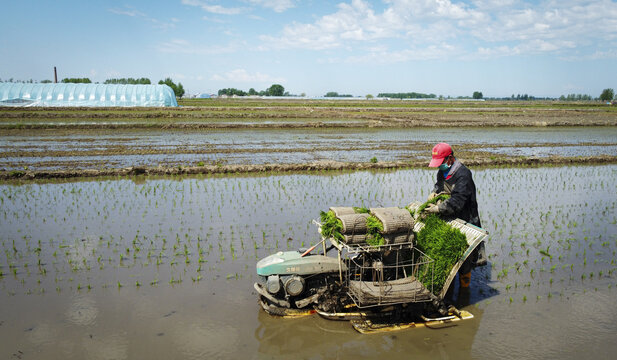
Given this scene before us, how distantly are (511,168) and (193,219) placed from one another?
1007 cm

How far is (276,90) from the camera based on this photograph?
123m

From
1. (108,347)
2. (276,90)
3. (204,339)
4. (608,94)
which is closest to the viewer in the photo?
(108,347)

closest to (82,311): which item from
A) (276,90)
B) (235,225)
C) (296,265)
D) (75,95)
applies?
(296,265)

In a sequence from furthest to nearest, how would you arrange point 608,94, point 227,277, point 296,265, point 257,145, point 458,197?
point 608,94, point 257,145, point 227,277, point 458,197, point 296,265

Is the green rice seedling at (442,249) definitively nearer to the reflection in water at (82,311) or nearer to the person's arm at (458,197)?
the person's arm at (458,197)

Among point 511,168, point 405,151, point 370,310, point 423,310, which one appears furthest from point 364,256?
point 405,151

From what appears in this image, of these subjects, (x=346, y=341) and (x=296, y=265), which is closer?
(x=346, y=341)

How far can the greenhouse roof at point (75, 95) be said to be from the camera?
1243 inches

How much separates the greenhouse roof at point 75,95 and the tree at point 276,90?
9008 centimetres

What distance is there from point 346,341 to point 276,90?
402 ft

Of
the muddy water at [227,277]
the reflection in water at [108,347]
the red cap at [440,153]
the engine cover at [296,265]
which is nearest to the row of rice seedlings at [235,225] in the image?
the muddy water at [227,277]

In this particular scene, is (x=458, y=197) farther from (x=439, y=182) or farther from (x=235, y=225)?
(x=235, y=225)

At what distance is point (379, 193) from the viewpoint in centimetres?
936

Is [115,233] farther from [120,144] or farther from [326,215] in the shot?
[120,144]
